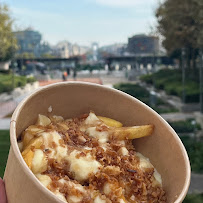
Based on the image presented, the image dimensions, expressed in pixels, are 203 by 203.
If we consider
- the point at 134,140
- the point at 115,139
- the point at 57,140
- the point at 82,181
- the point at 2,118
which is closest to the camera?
the point at 82,181

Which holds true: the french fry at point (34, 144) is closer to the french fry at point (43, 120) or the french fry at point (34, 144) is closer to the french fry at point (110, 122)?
the french fry at point (43, 120)

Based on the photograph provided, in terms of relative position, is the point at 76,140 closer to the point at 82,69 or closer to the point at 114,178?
the point at 114,178

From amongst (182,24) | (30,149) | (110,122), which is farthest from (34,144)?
(182,24)

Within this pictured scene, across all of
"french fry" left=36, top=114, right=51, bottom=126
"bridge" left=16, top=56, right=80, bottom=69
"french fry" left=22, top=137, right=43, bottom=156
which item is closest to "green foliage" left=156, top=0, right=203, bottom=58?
"french fry" left=36, top=114, right=51, bottom=126

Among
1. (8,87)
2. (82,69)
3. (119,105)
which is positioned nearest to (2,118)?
(8,87)

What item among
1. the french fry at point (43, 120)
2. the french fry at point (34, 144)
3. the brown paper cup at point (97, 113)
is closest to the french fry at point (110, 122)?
the brown paper cup at point (97, 113)

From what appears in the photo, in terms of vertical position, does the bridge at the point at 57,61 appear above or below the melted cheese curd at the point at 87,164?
above
